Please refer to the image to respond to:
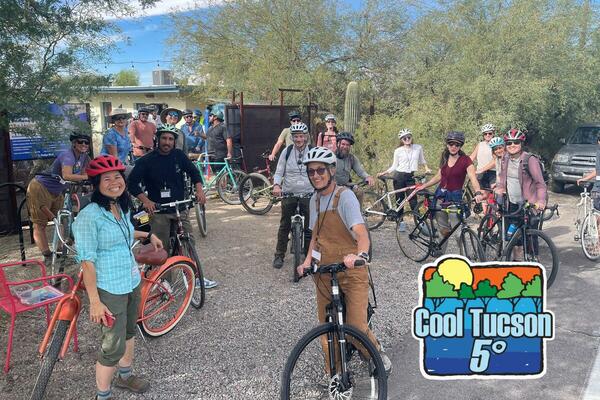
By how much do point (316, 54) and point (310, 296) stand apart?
1212 cm

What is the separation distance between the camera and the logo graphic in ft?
12.9

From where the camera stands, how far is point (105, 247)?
3.15m

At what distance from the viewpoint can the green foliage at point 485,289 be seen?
4605 millimetres

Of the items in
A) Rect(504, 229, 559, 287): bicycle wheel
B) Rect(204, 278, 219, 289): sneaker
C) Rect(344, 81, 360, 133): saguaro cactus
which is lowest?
Rect(204, 278, 219, 289): sneaker

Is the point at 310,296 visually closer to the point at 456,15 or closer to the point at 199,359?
the point at 199,359

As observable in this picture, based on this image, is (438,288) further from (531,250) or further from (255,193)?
(255,193)

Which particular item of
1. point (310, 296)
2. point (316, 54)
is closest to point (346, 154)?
point (310, 296)

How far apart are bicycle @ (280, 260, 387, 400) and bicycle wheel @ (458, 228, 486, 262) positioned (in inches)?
112

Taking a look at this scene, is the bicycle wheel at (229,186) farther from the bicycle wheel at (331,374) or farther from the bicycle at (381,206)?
the bicycle wheel at (331,374)

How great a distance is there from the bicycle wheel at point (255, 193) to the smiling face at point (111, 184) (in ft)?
20.5

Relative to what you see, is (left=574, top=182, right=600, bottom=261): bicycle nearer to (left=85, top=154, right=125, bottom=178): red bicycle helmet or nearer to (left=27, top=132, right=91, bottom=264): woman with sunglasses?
(left=85, top=154, right=125, bottom=178): red bicycle helmet

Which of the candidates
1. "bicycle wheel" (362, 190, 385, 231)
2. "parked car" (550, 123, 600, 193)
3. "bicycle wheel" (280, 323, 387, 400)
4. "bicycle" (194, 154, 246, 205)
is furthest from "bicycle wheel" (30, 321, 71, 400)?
"parked car" (550, 123, 600, 193)

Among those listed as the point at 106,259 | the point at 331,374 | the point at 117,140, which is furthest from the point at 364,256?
the point at 117,140

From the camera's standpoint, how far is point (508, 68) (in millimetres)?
11773
